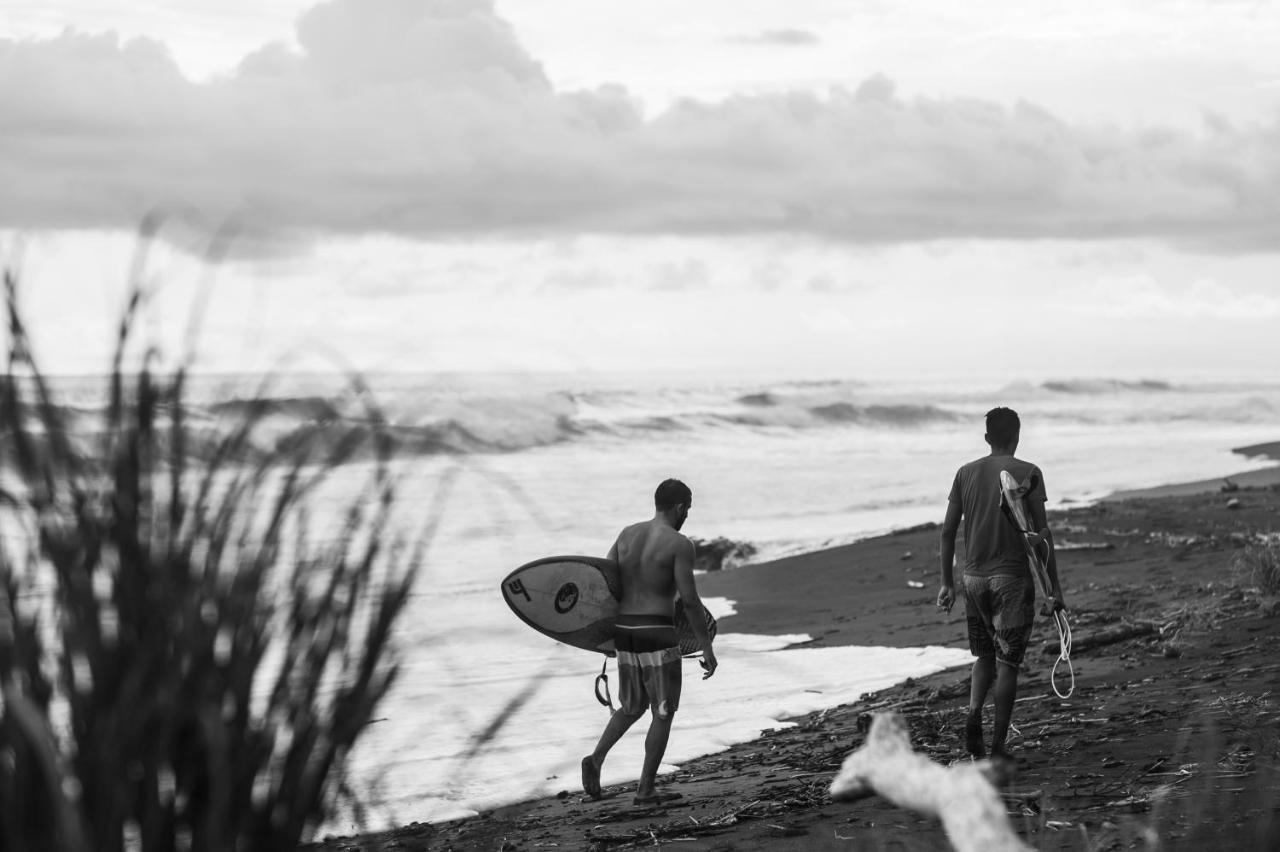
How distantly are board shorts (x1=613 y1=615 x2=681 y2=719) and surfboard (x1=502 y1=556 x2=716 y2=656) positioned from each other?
183 millimetres

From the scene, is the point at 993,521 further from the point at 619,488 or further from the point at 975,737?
the point at 619,488

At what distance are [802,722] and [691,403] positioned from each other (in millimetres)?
49999

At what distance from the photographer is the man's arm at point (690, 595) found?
7020 mm

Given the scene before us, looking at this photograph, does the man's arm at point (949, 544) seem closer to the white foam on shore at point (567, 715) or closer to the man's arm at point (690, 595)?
the man's arm at point (690, 595)

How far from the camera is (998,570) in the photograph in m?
6.95

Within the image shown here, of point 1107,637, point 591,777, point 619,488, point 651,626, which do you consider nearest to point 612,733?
point 591,777

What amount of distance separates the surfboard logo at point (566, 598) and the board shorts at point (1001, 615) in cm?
206

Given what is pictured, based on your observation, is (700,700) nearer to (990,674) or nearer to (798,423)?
(990,674)

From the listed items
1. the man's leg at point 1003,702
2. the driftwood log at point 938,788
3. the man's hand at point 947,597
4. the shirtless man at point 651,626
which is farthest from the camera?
the shirtless man at point 651,626

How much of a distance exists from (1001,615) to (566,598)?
2.27 metres

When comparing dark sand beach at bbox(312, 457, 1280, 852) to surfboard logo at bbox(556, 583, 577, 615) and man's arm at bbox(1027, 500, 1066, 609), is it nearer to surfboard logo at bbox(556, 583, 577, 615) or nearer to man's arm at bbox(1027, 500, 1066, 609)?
man's arm at bbox(1027, 500, 1066, 609)

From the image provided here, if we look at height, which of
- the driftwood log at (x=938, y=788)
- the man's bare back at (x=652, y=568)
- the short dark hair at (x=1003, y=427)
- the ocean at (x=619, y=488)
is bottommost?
the ocean at (x=619, y=488)

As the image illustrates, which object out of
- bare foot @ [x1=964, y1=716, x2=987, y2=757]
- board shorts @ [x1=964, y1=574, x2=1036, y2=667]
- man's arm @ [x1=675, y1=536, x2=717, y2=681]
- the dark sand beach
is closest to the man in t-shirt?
board shorts @ [x1=964, y1=574, x2=1036, y2=667]

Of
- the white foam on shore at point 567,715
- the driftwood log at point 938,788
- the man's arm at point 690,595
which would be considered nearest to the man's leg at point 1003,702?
the man's arm at point 690,595
